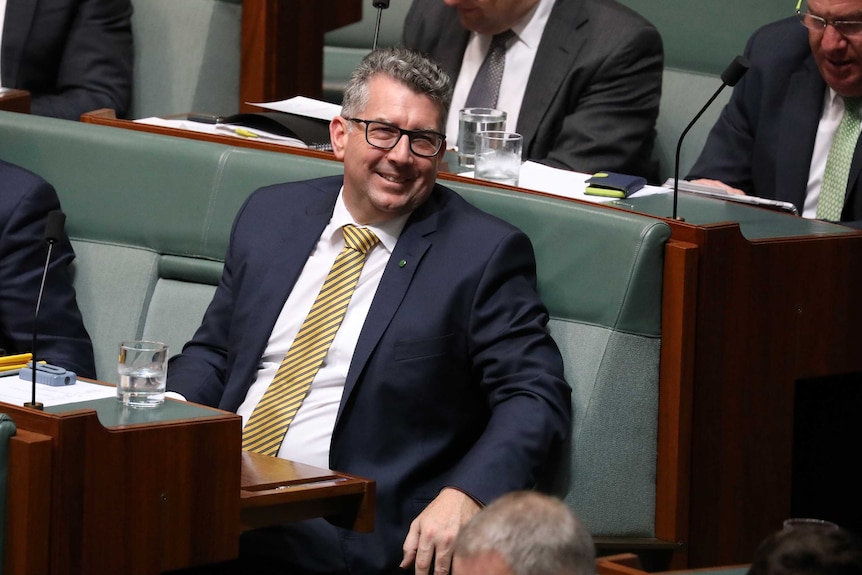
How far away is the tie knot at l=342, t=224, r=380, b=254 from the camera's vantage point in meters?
2.38

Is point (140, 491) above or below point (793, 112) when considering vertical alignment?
below

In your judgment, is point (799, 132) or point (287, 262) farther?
point (799, 132)

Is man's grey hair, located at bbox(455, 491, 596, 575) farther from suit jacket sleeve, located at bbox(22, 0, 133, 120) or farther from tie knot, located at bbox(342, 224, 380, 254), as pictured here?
suit jacket sleeve, located at bbox(22, 0, 133, 120)

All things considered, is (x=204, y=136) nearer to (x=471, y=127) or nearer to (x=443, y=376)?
(x=471, y=127)

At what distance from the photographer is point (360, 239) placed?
7.81ft

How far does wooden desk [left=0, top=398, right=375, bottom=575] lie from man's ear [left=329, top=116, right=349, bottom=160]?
2.17ft

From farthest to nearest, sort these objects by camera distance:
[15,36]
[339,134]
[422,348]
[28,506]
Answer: [15,36], [339,134], [422,348], [28,506]

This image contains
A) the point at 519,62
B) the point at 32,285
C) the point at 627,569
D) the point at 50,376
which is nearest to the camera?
the point at 627,569

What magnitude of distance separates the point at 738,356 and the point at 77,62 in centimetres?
217

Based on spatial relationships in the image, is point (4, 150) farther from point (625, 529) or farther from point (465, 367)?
point (625, 529)

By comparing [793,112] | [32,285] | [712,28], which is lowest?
[32,285]

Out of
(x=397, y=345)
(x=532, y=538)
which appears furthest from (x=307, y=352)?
(x=532, y=538)

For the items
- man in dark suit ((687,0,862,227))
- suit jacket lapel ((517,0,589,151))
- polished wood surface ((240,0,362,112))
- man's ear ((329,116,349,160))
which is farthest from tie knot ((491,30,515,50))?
man's ear ((329,116,349,160))

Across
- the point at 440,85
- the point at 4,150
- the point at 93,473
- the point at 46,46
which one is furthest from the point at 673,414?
the point at 46,46
